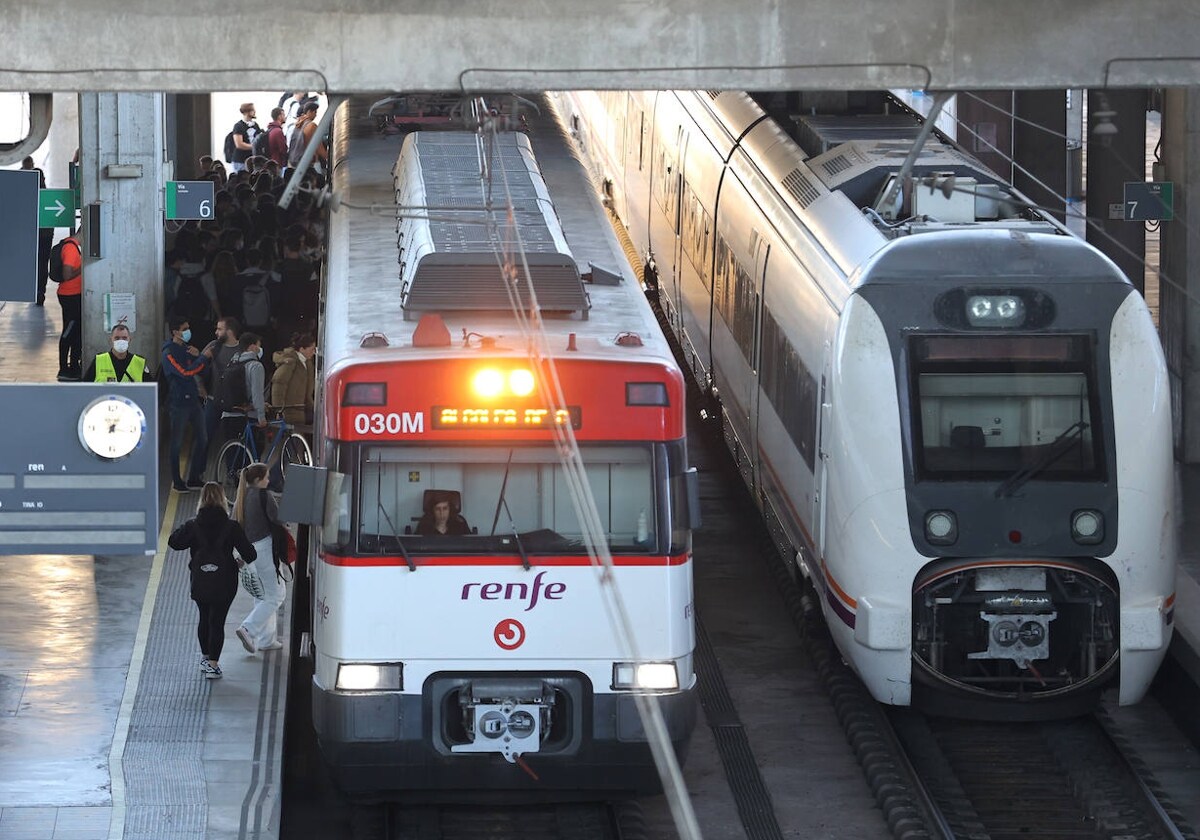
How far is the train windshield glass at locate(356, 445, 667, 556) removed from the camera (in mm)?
12172

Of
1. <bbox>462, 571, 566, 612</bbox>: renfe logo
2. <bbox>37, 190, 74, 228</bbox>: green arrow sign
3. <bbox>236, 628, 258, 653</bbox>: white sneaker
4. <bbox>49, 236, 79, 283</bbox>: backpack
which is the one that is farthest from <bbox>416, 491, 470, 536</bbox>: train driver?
<bbox>49, 236, 79, 283</bbox>: backpack

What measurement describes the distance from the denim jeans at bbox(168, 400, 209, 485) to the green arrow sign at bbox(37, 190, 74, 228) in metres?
2.23

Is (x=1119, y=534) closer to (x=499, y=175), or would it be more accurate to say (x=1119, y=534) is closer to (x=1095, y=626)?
(x=1095, y=626)

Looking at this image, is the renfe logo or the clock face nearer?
the renfe logo

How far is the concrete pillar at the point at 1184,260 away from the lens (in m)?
21.0

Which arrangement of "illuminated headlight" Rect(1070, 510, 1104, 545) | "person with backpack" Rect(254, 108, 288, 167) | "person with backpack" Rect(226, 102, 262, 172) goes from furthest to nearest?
"person with backpack" Rect(226, 102, 262, 172) < "person with backpack" Rect(254, 108, 288, 167) < "illuminated headlight" Rect(1070, 510, 1104, 545)

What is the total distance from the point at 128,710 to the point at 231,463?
4820 mm

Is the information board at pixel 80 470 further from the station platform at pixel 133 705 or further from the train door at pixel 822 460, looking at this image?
the train door at pixel 822 460

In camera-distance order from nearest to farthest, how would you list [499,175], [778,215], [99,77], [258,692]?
[99,77] < [258,692] < [499,175] < [778,215]

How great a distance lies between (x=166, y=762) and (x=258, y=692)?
1387 millimetres

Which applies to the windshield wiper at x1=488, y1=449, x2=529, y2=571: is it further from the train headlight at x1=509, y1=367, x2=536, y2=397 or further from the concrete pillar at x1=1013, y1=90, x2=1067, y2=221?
the concrete pillar at x1=1013, y1=90, x2=1067, y2=221

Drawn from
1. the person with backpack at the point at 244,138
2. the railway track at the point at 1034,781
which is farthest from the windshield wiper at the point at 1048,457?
the person with backpack at the point at 244,138

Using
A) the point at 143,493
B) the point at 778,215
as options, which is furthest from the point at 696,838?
the point at 778,215

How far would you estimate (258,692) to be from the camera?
14.8m
